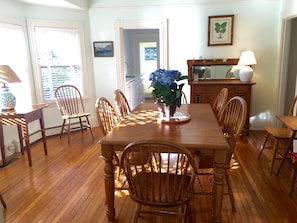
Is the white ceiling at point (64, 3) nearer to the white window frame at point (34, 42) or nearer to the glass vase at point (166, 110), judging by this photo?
the white window frame at point (34, 42)

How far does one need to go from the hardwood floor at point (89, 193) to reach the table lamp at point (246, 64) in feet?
4.13

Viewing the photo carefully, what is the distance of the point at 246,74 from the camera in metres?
4.06

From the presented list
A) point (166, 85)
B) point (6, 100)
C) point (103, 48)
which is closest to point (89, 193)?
point (166, 85)

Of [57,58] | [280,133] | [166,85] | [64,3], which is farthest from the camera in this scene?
[57,58]

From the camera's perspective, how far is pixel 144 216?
7.01ft

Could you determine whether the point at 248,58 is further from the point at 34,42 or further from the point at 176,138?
the point at 34,42

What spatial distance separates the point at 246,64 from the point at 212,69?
2.04ft

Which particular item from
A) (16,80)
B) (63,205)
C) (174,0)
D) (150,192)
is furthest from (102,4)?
(150,192)

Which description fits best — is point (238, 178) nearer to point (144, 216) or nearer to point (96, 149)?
point (144, 216)

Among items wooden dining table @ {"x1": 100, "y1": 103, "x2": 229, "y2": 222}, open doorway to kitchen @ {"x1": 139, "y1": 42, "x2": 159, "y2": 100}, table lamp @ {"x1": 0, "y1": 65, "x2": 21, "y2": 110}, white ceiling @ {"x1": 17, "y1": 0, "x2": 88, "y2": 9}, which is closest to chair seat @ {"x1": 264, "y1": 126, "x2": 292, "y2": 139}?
wooden dining table @ {"x1": 100, "y1": 103, "x2": 229, "y2": 222}

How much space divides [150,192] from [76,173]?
5.12ft

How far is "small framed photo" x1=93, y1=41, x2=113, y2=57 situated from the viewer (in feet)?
15.1

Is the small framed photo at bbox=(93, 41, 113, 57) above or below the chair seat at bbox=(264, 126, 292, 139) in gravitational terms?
above

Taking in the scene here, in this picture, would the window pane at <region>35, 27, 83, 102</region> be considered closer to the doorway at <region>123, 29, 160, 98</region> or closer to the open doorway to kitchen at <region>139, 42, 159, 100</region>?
the doorway at <region>123, 29, 160, 98</region>
